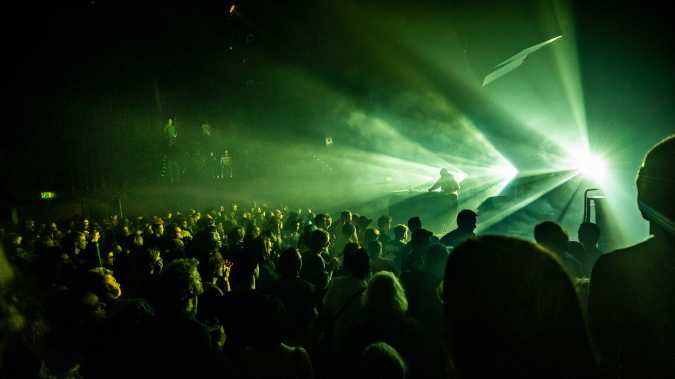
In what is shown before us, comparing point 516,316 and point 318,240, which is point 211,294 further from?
point 516,316

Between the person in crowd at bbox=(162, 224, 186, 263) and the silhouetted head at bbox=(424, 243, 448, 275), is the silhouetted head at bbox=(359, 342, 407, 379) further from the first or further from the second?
the person in crowd at bbox=(162, 224, 186, 263)

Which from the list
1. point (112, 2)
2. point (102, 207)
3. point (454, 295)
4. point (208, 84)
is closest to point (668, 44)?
point (454, 295)

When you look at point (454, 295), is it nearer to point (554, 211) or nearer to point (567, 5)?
point (567, 5)

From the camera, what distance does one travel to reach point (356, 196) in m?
18.6

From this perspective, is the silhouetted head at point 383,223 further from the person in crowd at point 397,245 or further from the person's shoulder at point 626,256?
the person's shoulder at point 626,256

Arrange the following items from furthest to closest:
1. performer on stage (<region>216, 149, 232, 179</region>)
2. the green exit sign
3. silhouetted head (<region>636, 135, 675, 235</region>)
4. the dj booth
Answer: performer on stage (<region>216, 149, 232, 179</region>) < the green exit sign < the dj booth < silhouetted head (<region>636, 135, 675, 235</region>)

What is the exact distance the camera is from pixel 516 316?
86 cm

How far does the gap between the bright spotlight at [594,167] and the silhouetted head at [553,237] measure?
2.94m

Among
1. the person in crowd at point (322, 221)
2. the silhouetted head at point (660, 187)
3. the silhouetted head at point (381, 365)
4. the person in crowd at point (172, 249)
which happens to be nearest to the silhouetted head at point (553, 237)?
the silhouetted head at point (660, 187)

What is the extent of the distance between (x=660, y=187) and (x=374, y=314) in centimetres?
143

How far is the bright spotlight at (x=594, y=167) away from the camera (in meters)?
5.38

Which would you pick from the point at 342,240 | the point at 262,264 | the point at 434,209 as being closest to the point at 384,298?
the point at 262,264

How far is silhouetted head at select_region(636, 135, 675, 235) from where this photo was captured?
3.57 feet

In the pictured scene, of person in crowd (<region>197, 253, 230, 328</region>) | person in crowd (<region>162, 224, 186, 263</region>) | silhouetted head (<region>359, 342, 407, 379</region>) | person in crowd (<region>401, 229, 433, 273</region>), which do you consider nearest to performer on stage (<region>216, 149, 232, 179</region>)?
person in crowd (<region>162, 224, 186, 263</region>)
